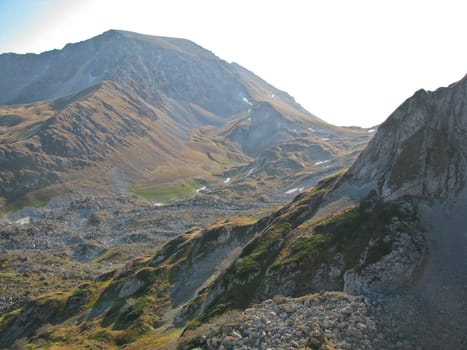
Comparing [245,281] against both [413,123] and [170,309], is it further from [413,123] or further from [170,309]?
[413,123]

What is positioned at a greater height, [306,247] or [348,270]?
[306,247]

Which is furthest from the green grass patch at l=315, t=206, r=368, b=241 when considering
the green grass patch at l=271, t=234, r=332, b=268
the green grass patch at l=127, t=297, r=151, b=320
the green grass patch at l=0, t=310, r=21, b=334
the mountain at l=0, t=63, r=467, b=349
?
the green grass patch at l=0, t=310, r=21, b=334

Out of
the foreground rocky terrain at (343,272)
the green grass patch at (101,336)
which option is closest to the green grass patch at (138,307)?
the foreground rocky terrain at (343,272)

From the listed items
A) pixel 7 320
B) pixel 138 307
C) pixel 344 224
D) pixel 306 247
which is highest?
pixel 344 224

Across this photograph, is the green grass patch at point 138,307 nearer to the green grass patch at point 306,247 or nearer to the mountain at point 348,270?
the mountain at point 348,270

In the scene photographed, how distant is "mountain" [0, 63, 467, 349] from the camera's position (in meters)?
39.9

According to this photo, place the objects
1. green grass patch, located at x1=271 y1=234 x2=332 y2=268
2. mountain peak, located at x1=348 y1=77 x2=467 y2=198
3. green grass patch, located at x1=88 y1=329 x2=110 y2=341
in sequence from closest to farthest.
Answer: green grass patch, located at x1=271 y1=234 x2=332 y2=268, mountain peak, located at x1=348 y1=77 x2=467 y2=198, green grass patch, located at x1=88 y1=329 x2=110 y2=341

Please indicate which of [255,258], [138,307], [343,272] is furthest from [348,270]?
[138,307]

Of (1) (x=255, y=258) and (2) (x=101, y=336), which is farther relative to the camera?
(2) (x=101, y=336)

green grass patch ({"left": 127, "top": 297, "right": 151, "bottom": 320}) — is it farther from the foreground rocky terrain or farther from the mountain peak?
the mountain peak

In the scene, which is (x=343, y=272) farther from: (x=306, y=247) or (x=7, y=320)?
(x=7, y=320)

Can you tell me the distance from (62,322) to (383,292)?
266ft

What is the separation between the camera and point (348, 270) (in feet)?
161

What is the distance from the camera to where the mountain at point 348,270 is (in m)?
39.9
